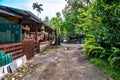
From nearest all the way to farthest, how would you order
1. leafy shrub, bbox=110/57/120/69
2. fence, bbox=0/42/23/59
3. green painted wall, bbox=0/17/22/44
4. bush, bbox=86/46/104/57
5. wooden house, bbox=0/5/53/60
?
fence, bbox=0/42/23/59
leafy shrub, bbox=110/57/120/69
wooden house, bbox=0/5/53/60
green painted wall, bbox=0/17/22/44
bush, bbox=86/46/104/57

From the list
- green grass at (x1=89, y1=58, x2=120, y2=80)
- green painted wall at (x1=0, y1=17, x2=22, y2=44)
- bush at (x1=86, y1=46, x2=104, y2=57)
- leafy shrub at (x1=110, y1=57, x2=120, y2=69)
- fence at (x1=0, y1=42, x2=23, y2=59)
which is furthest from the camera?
bush at (x1=86, y1=46, x2=104, y2=57)

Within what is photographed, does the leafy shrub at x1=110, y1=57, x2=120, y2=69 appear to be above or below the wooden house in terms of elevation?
below

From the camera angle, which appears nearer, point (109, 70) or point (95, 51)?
point (109, 70)

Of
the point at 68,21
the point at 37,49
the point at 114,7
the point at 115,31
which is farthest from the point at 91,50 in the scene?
the point at 68,21

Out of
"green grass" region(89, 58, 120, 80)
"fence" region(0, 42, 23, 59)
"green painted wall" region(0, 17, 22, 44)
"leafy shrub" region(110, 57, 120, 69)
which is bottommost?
"green grass" region(89, 58, 120, 80)

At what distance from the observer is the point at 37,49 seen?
15.9m

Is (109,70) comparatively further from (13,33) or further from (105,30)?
(13,33)

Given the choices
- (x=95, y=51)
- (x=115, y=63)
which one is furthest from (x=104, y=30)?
(x=115, y=63)

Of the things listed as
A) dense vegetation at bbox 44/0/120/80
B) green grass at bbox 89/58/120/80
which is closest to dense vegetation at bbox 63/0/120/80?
dense vegetation at bbox 44/0/120/80

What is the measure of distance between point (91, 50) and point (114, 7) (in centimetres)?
433

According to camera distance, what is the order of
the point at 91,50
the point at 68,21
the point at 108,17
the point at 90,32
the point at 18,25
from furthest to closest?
the point at 68,21 → the point at 90,32 → the point at 91,50 → the point at 18,25 → the point at 108,17

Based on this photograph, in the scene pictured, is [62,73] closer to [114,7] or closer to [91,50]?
[114,7]

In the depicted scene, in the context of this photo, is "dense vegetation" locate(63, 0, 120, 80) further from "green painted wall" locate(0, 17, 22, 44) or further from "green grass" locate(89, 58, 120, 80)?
"green painted wall" locate(0, 17, 22, 44)

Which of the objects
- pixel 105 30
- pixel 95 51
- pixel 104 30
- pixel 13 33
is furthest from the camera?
pixel 95 51
